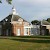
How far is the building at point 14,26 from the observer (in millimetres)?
84062

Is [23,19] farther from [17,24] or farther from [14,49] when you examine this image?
[14,49]

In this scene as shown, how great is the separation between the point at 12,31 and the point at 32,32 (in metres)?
9.56

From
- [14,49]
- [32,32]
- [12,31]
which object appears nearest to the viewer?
[14,49]

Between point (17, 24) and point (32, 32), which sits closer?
point (17, 24)

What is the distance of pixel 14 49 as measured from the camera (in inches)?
911

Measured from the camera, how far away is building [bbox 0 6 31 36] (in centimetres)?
8406

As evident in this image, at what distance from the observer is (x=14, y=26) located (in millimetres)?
83812

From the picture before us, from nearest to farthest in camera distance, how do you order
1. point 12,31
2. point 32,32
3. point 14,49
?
point 14,49 < point 12,31 < point 32,32

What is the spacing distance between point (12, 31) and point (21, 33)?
10.0ft

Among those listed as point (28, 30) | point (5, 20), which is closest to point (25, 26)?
point (28, 30)

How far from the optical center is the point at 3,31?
86.7 metres

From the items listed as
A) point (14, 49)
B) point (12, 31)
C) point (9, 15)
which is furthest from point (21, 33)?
point (14, 49)

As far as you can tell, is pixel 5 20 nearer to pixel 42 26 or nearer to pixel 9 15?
pixel 9 15

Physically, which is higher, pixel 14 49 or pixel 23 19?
pixel 23 19
